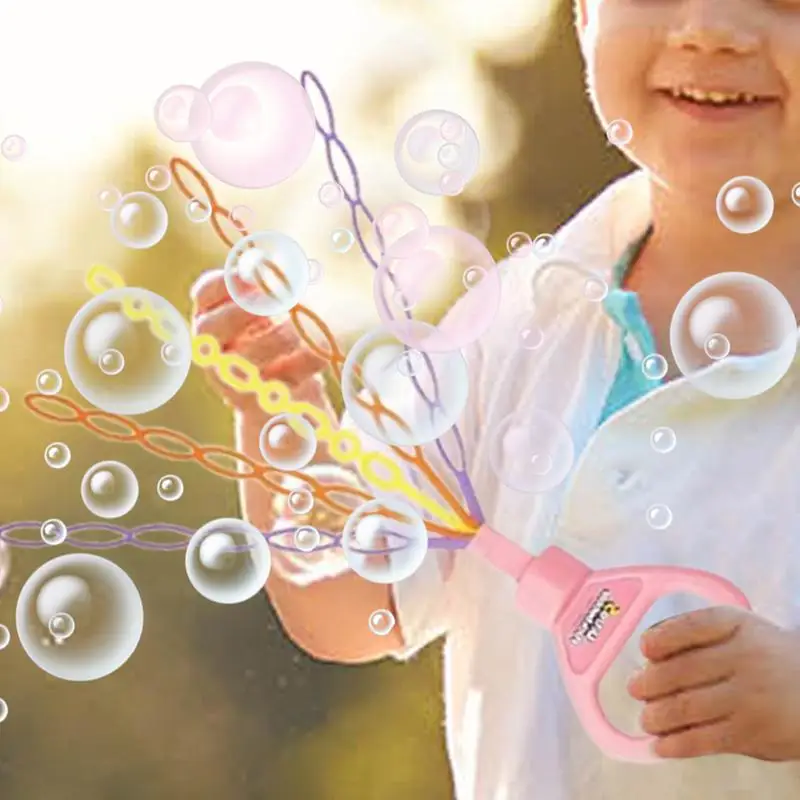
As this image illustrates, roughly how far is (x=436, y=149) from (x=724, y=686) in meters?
0.33

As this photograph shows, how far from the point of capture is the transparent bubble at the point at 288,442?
642 millimetres

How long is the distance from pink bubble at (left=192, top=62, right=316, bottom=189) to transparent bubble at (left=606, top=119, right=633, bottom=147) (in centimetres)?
19

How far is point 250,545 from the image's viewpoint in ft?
2.05

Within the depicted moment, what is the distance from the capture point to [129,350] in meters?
0.61

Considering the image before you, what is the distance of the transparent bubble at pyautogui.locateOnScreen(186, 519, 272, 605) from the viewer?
24.4 inches

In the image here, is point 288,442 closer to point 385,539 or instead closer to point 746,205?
point 385,539

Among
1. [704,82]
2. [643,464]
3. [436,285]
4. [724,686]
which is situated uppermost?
[704,82]

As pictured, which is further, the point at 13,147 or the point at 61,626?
the point at 13,147

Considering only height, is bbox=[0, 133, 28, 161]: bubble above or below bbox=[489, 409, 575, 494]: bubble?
above

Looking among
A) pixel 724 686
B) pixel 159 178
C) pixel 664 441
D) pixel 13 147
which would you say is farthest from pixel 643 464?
pixel 13 147

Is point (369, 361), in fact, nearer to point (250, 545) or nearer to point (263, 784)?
point (250, 545)

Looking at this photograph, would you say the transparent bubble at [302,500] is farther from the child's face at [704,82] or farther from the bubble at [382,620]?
the child's face at [704,82]

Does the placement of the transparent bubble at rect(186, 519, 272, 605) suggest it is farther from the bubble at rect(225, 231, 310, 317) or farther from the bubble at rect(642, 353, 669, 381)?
the bubble at rect(642, 353, 669, 381)

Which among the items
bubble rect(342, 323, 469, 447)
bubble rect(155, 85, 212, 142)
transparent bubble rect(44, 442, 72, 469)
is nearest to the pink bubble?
bubble rect(155, 85, 212, 142)
